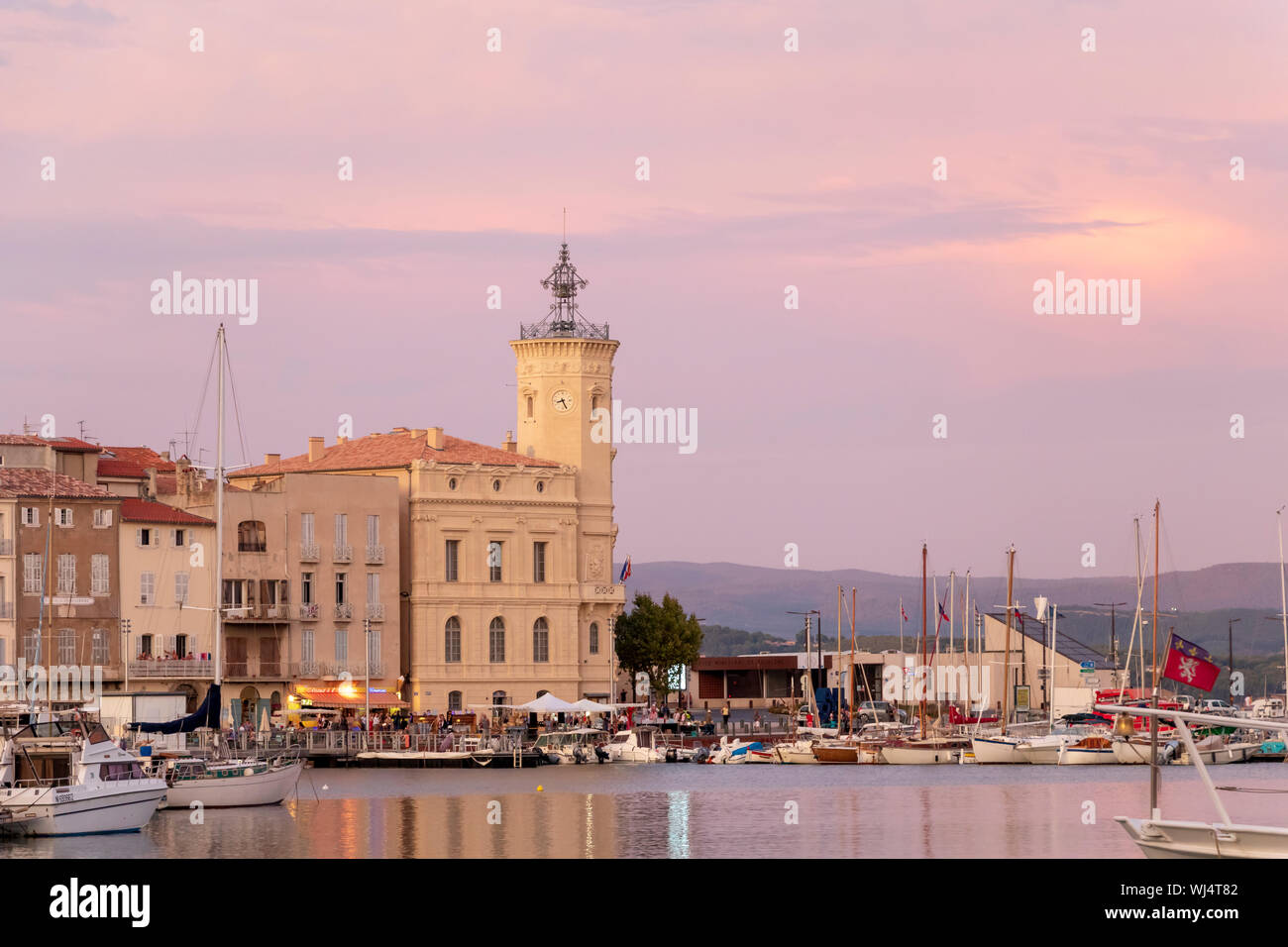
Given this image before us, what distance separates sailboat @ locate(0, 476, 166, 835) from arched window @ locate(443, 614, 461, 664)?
50092mm

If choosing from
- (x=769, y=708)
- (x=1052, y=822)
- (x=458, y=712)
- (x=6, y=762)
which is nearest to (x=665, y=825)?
(x=1052, y=822)

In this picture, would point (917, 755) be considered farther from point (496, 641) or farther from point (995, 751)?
point (496, 641)

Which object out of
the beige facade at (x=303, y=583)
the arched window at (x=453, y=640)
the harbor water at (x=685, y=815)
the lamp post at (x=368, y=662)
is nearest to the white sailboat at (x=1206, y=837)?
the harbor water at (x=685, y=815)

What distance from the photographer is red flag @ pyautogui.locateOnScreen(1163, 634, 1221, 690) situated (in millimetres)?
44375

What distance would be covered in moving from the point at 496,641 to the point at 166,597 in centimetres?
1905

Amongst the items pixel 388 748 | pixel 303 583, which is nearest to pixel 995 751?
pixel 388 748

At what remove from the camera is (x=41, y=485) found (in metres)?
87.5

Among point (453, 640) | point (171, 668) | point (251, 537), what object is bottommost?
point (171, 668)

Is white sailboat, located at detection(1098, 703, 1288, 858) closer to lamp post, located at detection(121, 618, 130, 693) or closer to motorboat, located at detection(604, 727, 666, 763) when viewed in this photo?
motorboat, located at detection(604, 727, 666, 763)

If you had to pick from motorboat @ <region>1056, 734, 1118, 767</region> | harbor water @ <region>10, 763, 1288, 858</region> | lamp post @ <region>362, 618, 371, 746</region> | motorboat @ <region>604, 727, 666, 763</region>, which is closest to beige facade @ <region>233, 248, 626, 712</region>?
lamp post @ <region>362, 618, 371, 746</region>

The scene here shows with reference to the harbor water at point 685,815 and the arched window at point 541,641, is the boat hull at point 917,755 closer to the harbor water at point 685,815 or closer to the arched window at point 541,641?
Answer: the harbor water at point 685,815

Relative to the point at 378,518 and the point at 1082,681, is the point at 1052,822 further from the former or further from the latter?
the point at 1082,681

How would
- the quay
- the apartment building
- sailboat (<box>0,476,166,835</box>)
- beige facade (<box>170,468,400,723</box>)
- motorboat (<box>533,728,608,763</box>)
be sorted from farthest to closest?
beige facade (<box>170,468,400,723</box>) → motorboat (<box>533,728,608,763</box>) → the apartment building → the quay → sailboat (<box>0,476,166,835</box>)
